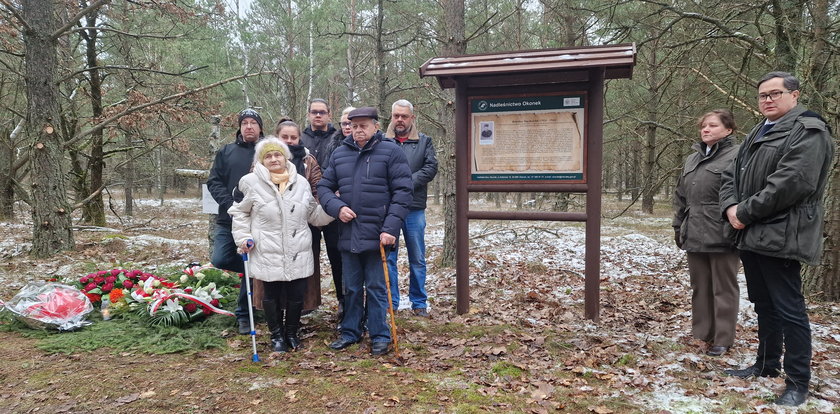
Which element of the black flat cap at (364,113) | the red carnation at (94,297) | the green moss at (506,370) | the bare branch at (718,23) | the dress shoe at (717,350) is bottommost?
the green moss at (506,370)

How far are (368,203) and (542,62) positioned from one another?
2092 mm

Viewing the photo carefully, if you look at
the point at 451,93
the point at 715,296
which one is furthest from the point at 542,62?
the point at 451,93

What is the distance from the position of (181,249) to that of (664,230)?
1269cm

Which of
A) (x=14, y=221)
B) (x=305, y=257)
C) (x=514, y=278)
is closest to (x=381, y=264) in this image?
(x=305, y=257)

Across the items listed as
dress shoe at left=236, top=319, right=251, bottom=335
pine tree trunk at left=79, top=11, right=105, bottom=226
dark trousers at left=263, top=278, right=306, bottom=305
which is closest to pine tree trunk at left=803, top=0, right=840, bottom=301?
dark trousers at left=263, top=278, right=306, bottom=305

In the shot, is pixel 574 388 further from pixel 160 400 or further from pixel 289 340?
pixel 160 400

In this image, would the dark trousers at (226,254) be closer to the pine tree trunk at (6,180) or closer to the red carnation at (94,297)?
→ the red carnation at (94,297)

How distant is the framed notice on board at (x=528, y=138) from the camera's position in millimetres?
4695

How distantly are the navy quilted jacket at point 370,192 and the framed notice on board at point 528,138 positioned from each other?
44.8 inches

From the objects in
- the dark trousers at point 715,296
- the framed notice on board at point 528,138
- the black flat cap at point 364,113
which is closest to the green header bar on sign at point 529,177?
the framed notice on board at point 528,138

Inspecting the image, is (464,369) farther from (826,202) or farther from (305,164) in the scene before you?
(826,202)

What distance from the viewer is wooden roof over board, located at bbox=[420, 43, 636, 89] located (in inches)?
168

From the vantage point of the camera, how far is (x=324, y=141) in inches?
203

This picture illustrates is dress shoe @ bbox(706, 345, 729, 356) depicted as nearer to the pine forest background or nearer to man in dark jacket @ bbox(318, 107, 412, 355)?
the pine forest background
